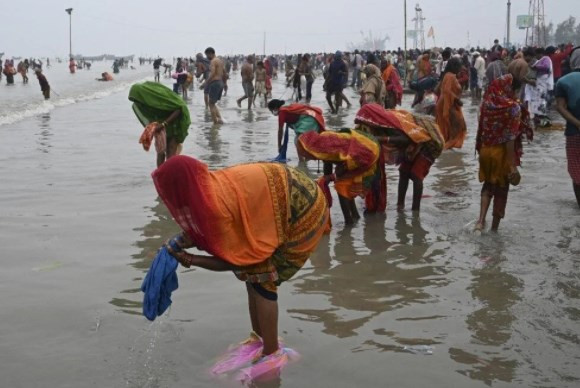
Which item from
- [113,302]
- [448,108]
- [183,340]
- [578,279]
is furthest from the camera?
[448,108]

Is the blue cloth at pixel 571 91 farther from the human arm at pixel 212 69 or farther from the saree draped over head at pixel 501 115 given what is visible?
the human arm at pixel 212 69

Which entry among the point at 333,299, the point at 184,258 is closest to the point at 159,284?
the point at 184,258

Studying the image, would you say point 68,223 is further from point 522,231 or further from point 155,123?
point 522,231

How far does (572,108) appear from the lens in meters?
7.18

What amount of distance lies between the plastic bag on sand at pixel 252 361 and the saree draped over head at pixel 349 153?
8.50ft

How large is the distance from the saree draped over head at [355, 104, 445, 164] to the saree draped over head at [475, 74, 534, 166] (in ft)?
2.36

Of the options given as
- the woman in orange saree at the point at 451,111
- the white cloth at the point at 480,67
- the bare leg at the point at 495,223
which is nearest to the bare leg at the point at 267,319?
the bare leg at the point at 495,223

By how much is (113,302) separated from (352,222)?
2875 mm

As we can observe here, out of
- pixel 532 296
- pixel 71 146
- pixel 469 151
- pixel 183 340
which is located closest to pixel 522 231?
pixel 532 296

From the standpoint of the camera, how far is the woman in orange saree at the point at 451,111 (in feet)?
35.4

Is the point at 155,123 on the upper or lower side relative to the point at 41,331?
upper

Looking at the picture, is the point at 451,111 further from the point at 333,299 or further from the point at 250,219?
the point at 250,219

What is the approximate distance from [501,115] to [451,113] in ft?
15.6

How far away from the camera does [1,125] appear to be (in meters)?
17.2
